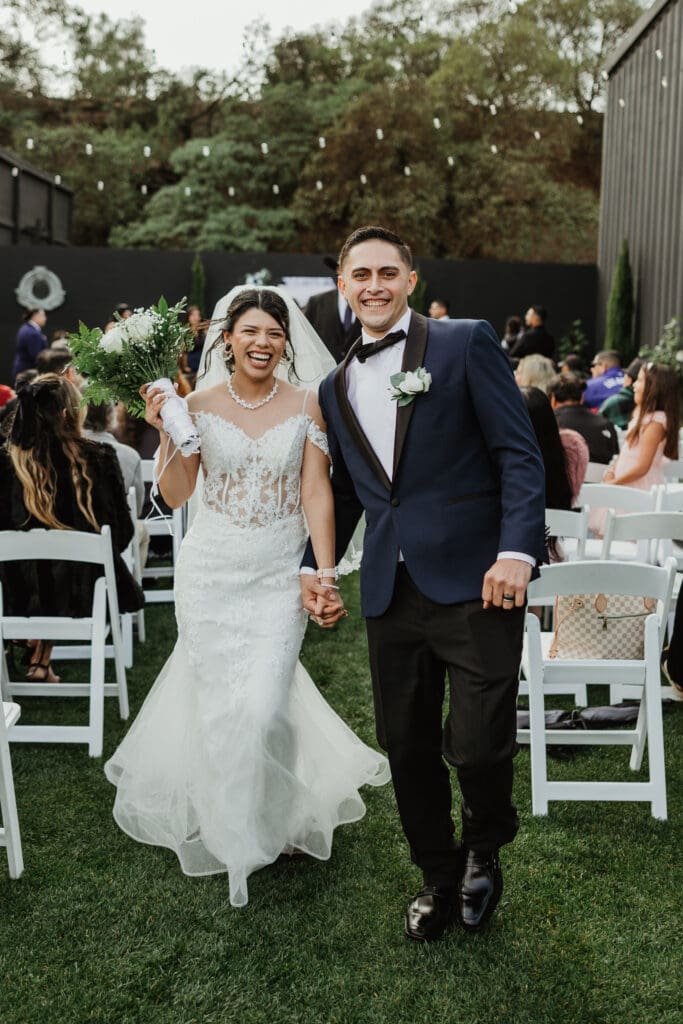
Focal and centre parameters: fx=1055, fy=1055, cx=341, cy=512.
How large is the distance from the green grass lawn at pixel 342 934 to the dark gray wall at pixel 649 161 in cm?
1341

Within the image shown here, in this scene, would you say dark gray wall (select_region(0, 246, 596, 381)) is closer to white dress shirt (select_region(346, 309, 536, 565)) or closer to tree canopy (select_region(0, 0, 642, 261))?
tree canopy (select_region(0, 0, 642, 261))

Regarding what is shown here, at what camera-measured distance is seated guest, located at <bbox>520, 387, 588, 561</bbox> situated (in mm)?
Result: 5449

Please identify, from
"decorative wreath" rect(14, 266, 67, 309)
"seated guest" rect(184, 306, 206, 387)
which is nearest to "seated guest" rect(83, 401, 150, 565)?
"seated guest" rect(184, 306, 206, 387)

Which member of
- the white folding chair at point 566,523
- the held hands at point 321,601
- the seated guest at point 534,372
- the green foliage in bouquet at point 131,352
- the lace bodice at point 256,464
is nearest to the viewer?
the held hands at point 321,601

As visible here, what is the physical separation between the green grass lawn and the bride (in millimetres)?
154

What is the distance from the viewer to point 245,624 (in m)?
3.59

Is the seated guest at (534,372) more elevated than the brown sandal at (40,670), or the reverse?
the seated guest at (534,372)

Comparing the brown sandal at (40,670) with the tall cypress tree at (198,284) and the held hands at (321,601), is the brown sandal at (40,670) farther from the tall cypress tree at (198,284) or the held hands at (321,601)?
the tall cypress tree at (198,284)

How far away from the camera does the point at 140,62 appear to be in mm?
32906

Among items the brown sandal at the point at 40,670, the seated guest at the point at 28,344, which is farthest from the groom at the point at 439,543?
the seated guest at the point at 28,344

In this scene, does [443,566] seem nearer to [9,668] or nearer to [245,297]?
[245,297]

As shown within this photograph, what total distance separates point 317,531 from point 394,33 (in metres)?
31.7

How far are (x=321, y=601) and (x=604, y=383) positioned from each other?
8.64 meters

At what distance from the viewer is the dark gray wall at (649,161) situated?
15797 millimetres
